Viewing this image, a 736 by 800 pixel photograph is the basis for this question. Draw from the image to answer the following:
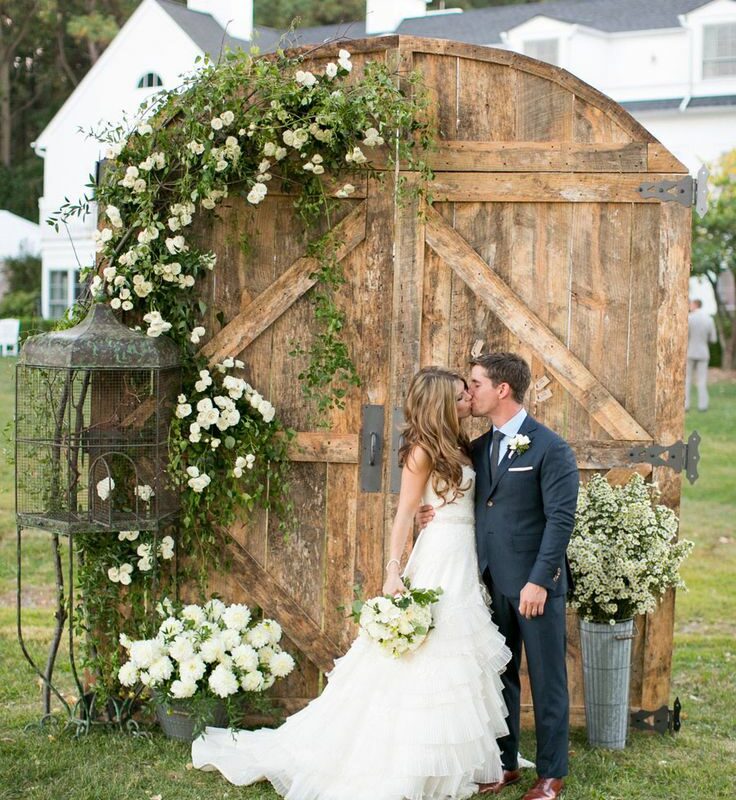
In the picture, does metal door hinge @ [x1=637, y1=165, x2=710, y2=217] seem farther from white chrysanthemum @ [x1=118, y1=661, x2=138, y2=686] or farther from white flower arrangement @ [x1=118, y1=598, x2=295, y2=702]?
white chrysanthemum @ [x1=118, y1=661, x2=138, y2=686]

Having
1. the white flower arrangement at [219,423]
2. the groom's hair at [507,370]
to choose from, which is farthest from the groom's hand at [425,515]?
the white flower arrangement at [219,423]

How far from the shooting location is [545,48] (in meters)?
24.4

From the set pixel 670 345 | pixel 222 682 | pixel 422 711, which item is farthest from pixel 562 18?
pixel 422 711

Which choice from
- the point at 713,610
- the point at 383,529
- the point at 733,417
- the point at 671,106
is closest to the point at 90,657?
the point at 383,529

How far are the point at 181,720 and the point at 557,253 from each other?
287 cm

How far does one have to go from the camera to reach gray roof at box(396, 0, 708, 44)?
2444 cm

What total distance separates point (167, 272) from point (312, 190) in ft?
2.61

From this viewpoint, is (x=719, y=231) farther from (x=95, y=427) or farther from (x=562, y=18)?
(x=95, y=427)

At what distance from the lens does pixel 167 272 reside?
5.43 meters

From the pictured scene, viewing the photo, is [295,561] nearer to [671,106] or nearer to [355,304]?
[355,304]

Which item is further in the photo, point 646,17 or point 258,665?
point 646,17

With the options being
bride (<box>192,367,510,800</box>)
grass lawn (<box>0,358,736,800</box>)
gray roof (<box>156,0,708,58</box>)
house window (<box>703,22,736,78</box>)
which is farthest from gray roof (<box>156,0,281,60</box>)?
bride (<box>192,367,510,800</box>)

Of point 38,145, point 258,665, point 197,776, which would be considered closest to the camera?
point 197,776

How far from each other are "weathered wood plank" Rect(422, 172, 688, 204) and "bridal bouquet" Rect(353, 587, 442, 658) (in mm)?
2007
